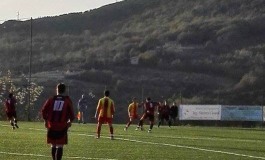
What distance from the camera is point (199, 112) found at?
56.3 metres

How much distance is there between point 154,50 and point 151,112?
67.6m

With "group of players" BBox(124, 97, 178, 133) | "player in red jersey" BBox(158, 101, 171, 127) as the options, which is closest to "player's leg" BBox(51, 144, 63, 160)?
"group of players" BBox(124, 97, 178, 133)

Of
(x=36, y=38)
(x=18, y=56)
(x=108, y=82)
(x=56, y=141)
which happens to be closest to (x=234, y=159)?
(x=56, y=141)

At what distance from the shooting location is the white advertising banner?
56000 millimetres

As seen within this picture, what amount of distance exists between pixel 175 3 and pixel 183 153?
426ft

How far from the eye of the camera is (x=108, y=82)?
90.1m

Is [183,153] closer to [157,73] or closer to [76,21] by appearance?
[157,73]

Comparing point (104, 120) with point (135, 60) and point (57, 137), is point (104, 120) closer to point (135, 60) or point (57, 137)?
point (57, 137)

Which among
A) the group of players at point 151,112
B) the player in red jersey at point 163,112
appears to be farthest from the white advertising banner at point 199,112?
the player in red jersey at point 163,112

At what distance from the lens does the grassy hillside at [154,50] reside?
275 feet

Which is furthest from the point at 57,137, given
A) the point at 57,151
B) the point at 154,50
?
the point at 154,50

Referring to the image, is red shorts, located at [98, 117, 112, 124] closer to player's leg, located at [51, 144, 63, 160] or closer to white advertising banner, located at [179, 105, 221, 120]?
player's leg, located at [51, 144, 63, 160]

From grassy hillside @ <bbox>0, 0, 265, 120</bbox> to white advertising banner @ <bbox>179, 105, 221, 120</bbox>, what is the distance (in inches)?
332

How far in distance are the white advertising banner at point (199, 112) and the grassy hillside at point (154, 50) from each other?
843 centimetres
